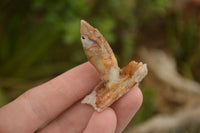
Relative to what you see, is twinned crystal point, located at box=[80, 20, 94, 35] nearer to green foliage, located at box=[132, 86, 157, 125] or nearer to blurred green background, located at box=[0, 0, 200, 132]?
blurred green background, located at box=[0, 0, 200, 132]

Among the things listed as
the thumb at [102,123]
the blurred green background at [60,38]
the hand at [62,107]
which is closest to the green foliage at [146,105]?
the blurred green background at [60,38]

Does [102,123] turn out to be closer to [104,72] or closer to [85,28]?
[104,72]

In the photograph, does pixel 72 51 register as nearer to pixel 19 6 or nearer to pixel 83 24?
pixel 19 6

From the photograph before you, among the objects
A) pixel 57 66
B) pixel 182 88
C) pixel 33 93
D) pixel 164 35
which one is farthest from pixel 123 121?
pixel 164 35

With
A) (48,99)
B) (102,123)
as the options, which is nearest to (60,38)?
(48,99)

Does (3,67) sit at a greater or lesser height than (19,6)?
lesser

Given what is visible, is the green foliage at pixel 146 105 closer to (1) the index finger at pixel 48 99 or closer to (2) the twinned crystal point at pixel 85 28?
(1) the index finger at pixel 48 99
